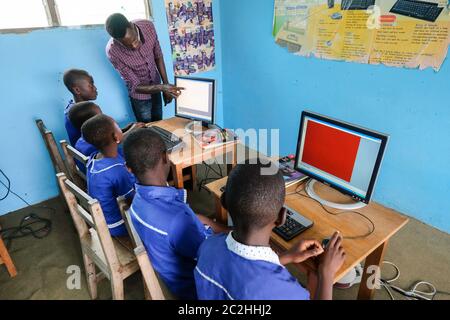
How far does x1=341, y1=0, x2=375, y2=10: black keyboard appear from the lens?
2.08 meters

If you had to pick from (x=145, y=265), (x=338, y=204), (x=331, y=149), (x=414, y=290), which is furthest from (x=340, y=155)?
(x=414, y=290)

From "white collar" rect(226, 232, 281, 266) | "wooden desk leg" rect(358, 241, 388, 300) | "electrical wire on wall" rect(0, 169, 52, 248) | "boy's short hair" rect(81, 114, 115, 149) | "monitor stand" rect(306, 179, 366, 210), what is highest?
"boy's short hair" rect(81, 114, 115, 149)

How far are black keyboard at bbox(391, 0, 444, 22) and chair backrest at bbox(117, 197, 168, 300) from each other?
2.05m

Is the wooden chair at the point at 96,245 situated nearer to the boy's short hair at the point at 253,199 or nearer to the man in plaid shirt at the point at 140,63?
the boy's short hair at the point at 253,199

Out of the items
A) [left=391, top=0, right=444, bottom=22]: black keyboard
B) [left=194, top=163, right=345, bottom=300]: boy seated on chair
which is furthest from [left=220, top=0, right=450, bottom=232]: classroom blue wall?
[left=194, top=163, right=345, bottom=300]: boy seated on chair

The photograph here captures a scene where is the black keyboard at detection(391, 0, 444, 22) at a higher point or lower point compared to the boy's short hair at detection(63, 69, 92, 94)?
higher

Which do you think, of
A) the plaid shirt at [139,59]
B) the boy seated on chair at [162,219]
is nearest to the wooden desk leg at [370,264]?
the boy seated on chair at [162,219]

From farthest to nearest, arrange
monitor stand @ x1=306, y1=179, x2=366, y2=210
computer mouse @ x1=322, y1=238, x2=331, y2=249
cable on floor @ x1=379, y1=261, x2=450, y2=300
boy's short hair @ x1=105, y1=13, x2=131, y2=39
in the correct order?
boy's short hair @ x1=105, y1=13, x2=131, y2=39 < cable on floor @ x1=379, y1=261, x2=450, y2=300 < monitor stand @ x1=306, y1=179, x2=366, y2=210 < computer mouse @ x1=322, y1=238, x2=331, y2=249

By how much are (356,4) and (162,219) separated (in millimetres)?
2053

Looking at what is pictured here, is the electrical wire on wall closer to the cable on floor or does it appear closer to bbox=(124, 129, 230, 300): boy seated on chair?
bbox=(124, 129, 230, 300): boy seated on chair

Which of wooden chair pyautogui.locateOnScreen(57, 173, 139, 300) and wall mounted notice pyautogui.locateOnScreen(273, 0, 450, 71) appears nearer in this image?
wooden chair pyautogui.locateOnScreen(57, 173, 139, 300)

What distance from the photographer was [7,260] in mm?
1919
